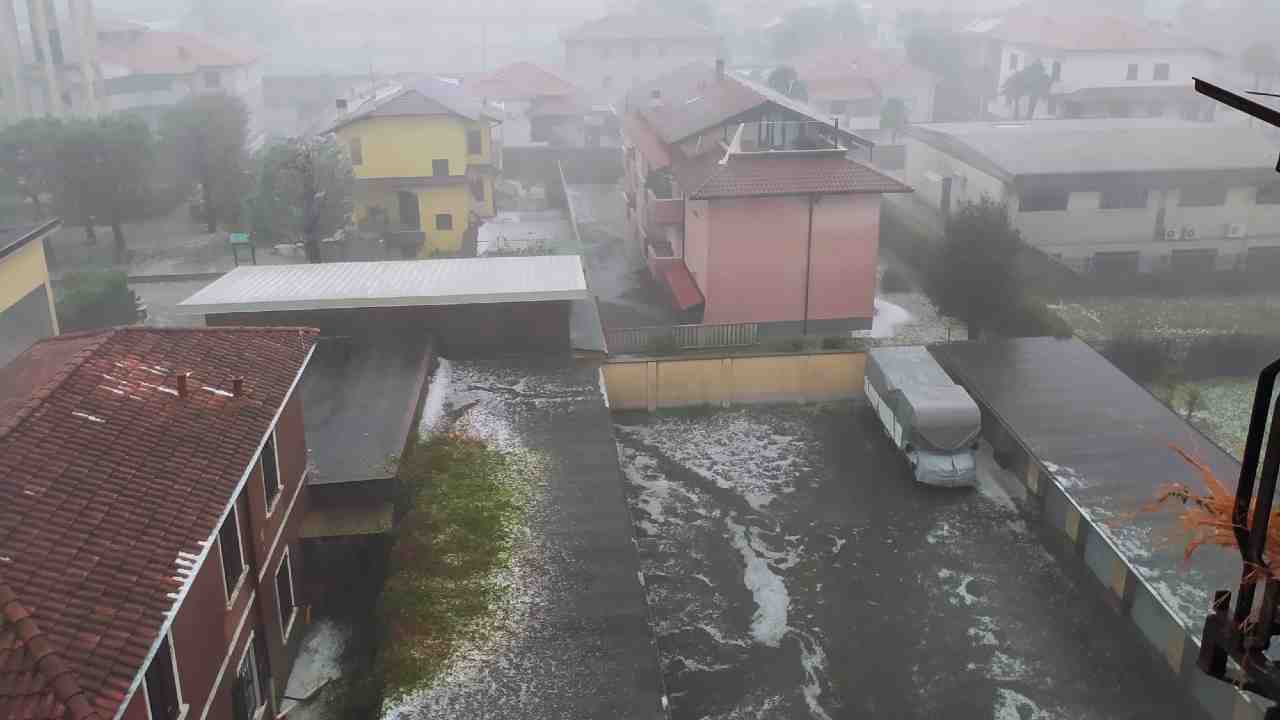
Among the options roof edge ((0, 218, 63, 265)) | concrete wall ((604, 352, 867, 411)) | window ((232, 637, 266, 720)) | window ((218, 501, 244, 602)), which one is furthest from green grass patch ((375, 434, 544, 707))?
roof edge ((0, 218, 63, 265))

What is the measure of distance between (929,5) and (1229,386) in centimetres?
14944

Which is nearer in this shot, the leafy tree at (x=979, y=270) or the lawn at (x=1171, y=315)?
the leafy tree at (x=979, y=270)

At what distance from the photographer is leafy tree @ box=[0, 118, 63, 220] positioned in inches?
1487

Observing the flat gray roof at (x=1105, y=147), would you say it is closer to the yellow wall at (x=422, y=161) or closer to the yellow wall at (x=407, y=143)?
the yellow wall at (x=422, y=161)

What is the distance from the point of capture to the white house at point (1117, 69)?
57031 mm

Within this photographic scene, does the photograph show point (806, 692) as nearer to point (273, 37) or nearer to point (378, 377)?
point (378, 377)

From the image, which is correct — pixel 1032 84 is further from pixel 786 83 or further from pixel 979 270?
pixel 979 270

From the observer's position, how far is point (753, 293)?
29156 mm

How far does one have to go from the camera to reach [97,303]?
2964 centimetres

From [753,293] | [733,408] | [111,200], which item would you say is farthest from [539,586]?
[111,200]

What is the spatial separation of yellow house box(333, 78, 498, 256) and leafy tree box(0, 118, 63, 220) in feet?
33.4

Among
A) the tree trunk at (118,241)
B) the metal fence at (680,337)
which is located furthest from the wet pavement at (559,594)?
the tree trunk at (118,241)

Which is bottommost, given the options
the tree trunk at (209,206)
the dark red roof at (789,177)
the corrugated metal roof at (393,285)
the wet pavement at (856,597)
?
the wet pavement at (856,597)

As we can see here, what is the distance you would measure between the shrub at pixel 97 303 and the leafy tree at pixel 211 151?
35.9ft
